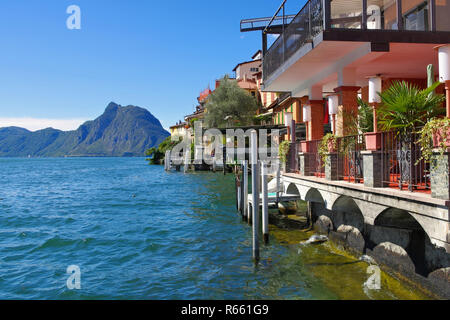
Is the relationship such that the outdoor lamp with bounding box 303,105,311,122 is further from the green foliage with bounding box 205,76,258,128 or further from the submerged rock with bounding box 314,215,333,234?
the green foliage with bounding box 205,76,258,128

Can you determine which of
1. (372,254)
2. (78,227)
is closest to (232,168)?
(78,227)

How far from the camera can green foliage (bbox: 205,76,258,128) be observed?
51.9 metres

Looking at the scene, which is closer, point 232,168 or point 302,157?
point 302,157

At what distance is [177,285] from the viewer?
30.4ft

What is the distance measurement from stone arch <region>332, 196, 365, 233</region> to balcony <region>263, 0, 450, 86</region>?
3846 mm

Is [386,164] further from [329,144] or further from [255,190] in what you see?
[255,190]

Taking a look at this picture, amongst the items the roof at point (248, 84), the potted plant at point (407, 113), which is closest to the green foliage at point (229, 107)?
the roof at point (248, 84)

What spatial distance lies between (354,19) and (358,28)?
76.2 inches

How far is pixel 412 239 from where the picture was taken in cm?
745

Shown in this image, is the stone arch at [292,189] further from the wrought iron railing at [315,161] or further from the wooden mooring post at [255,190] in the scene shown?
the wooden mooring post at [255,190]
